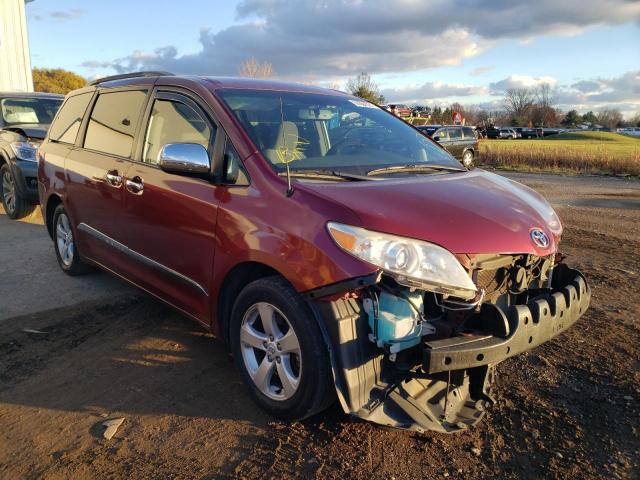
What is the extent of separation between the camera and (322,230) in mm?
2637

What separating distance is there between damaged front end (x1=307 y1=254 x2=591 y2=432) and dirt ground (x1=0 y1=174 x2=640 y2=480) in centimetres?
22

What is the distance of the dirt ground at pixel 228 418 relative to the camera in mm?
2613

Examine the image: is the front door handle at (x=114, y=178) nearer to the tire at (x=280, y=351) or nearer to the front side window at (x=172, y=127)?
the front side window at (x=172, y=127)

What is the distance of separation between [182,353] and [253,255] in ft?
4.26

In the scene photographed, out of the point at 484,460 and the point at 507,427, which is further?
the point at 507,427

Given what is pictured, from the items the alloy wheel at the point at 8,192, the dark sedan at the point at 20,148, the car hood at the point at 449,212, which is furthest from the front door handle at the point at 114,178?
the alloy wheel at the point at 8,192

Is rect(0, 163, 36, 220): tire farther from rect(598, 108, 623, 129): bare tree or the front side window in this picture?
rect(598, 108, 623, 129): bare tree

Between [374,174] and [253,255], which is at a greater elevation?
[374,174]

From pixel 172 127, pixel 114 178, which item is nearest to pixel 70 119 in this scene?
pixel 114 178

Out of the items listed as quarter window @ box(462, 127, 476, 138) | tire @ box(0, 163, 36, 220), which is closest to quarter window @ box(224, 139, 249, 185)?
tire @ box(0, 163, 36, 220)

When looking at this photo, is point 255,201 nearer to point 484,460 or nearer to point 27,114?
point 484,460

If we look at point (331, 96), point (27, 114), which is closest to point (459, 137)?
→ point (27, 114)

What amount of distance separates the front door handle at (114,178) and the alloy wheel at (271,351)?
5.69 feet

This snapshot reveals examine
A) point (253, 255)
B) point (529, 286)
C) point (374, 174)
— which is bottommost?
point (529, 286)
